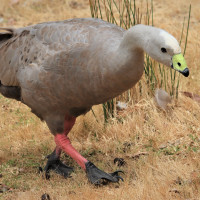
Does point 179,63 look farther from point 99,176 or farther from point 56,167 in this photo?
point 56,167

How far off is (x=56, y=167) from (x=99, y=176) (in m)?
0.60

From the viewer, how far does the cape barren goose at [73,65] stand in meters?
3.26

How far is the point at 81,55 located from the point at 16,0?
287 inches

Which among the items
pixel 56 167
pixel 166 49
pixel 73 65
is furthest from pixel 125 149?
pixel 166 49

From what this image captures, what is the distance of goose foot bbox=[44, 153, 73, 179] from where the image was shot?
4.23 meters

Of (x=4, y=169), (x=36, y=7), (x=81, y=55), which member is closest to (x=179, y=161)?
(x=81, y=55)

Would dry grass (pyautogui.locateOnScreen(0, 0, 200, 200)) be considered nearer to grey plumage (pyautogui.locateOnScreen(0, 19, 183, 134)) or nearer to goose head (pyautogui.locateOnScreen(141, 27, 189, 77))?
grey plumage (pyautogui.locateOnScreen(0, 19, 183, 134))

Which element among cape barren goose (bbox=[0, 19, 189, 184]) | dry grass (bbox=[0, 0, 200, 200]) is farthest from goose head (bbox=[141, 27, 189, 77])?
dry grass (bbox=[0, 0, 200, 200])

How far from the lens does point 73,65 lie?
360cm

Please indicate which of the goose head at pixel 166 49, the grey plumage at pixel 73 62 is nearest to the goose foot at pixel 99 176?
the grey plumage at pixel 73 62

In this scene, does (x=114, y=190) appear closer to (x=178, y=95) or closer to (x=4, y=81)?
(x=4, y=81)

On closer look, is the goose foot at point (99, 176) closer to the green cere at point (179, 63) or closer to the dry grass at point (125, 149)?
the dry grass at point (125, 149)

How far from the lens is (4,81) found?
4254 mm

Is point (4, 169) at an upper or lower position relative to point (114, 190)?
lower
